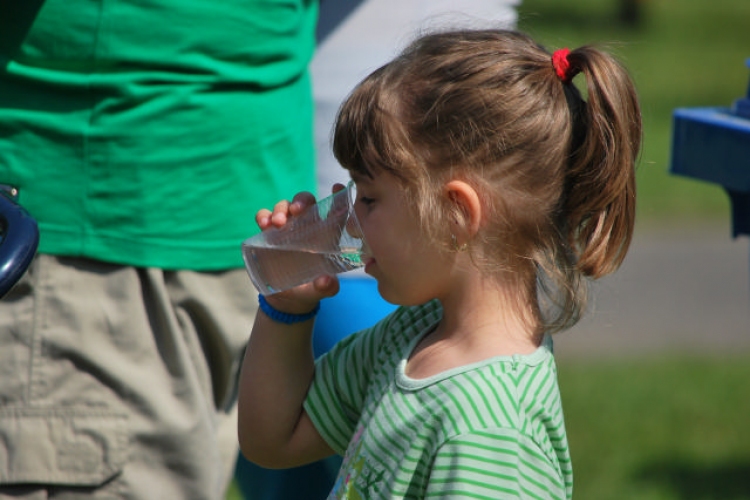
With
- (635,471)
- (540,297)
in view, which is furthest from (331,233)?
(635,471)

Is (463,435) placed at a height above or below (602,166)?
below

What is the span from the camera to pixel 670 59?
1728 centimetres

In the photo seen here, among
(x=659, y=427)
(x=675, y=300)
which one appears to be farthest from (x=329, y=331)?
(x=675, y=300)

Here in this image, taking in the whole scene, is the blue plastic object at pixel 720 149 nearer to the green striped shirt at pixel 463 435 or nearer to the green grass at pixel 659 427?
the green striped shirt at pixel 463 435

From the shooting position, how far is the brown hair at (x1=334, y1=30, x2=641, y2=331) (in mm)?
1619

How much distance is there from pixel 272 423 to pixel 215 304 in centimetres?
35

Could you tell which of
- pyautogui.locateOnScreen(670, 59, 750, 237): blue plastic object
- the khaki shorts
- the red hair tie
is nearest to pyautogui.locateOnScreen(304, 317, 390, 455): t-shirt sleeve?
the khaki shorts

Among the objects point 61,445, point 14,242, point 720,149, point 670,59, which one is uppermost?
point 14,242

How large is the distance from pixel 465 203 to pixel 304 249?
322 millimetres

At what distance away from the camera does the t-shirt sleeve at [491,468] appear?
1.48 metres

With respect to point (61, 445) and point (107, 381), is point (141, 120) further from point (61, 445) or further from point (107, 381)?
point (61, 445)

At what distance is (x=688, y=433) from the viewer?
15.5 ft

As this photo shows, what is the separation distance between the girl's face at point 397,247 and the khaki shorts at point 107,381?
0.54m

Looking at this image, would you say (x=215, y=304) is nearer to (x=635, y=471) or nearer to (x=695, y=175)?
(x=695, y=175)
